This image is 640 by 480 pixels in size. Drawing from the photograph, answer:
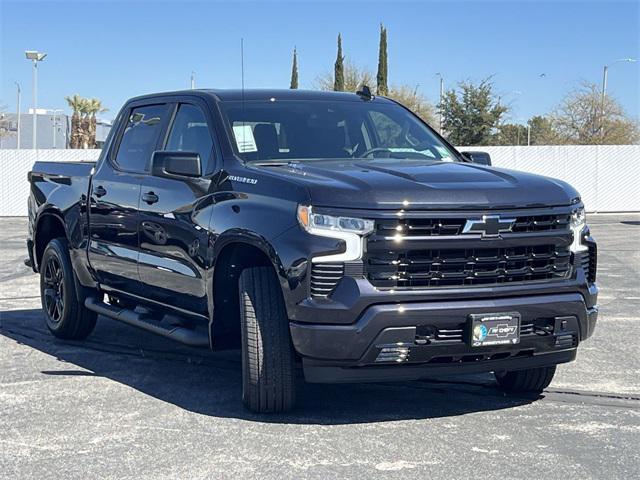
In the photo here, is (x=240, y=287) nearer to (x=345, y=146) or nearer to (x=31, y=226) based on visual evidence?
(x=345, y=146)

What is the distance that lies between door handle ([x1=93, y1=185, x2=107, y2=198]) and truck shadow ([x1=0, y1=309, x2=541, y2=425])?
4.01 ft

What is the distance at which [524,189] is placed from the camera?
5098 mm

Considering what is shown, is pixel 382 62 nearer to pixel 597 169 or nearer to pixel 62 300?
pixel 597 169

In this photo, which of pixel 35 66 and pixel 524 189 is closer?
pixel 524 189

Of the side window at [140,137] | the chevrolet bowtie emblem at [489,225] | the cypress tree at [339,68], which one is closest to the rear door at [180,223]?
the side window at [140,137]

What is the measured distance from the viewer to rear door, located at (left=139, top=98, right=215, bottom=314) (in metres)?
5.80

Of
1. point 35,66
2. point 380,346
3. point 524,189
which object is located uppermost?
point 35,66

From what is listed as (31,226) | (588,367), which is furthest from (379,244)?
(31,226)

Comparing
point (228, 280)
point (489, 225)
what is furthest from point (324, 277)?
point (228, 280)

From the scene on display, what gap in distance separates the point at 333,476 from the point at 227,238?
167 centimetres

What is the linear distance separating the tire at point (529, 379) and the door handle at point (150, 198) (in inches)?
99.9

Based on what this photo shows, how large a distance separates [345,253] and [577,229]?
4.67 feet

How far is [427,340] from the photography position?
15.8 feet

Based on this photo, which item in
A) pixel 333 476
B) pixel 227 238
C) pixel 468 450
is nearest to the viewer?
pixel 333 476
